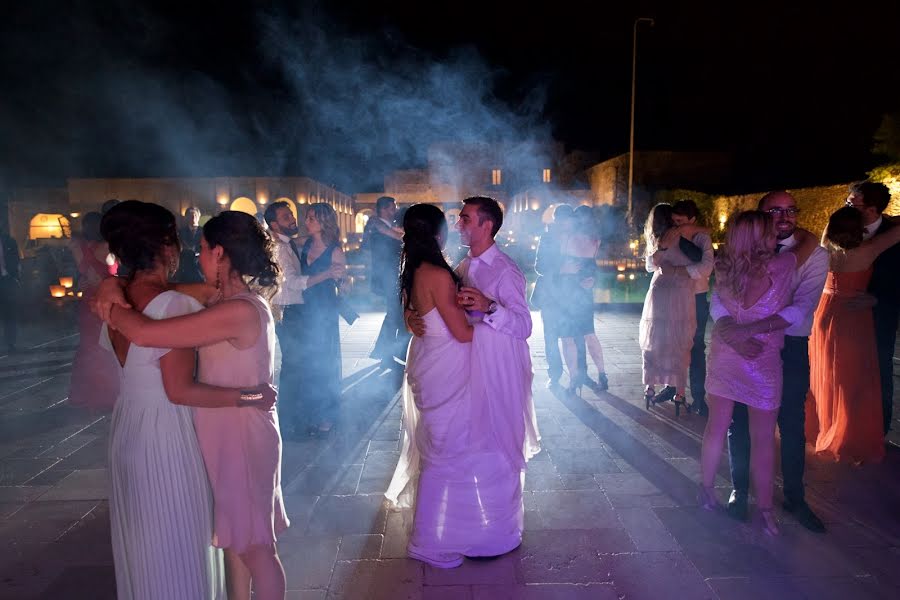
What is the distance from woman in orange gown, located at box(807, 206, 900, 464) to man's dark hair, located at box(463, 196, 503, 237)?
254cm

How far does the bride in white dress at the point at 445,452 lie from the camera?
9.05ft

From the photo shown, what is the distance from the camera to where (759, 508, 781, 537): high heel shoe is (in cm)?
310

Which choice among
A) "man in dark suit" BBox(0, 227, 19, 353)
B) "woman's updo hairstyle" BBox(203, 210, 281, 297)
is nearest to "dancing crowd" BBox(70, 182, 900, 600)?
"woman's updo hairstyle" BBox(203, 210, 281, 297)

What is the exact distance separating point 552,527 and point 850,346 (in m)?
2.61

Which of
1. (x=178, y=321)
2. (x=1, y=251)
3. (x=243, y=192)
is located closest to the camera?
(x=178, y=321)

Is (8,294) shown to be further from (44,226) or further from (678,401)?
(44,226)

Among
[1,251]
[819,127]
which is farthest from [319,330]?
[819,127]

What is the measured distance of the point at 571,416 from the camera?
516 centimetres

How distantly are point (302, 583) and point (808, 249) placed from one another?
3.23m

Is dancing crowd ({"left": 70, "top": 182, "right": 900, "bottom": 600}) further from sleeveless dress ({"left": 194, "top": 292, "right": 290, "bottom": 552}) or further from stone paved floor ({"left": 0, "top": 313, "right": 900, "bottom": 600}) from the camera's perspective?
stone paved floor ({"left": 0, "top": 313, "right": 900, "bottom": 600})

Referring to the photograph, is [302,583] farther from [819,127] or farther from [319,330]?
[819,127]

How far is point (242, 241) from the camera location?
2.07 metres

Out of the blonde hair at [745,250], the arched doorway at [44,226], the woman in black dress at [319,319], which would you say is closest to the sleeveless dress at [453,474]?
the blonde hair at [745,250]

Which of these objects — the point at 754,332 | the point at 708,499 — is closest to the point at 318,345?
the point at 708,499
